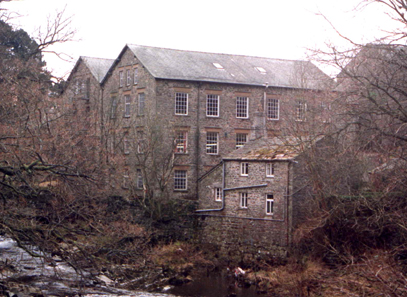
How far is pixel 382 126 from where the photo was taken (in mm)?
14586

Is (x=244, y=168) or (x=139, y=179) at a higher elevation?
(x=244, y=168)

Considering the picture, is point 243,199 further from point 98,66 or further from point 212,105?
point 98,66

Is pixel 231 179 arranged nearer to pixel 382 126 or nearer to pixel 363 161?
pixel 363 161

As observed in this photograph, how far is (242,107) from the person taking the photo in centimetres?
3675

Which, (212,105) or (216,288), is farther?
(212,105)

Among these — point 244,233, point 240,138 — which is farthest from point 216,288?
point 240,138

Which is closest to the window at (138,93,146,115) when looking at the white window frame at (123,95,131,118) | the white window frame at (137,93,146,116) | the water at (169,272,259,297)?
the white window frame at (137,93,146,116)

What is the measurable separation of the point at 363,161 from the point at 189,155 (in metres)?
16.2

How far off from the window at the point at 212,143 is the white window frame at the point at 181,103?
2.40 metres

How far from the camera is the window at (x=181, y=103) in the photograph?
35.0m

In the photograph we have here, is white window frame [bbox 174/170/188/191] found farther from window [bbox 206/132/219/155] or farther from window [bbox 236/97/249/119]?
window [bbox 236/97/249/119]

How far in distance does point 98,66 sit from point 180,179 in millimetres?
14083

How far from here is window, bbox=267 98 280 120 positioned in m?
37.2

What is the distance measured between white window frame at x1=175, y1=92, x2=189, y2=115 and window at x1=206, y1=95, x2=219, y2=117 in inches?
63.3
